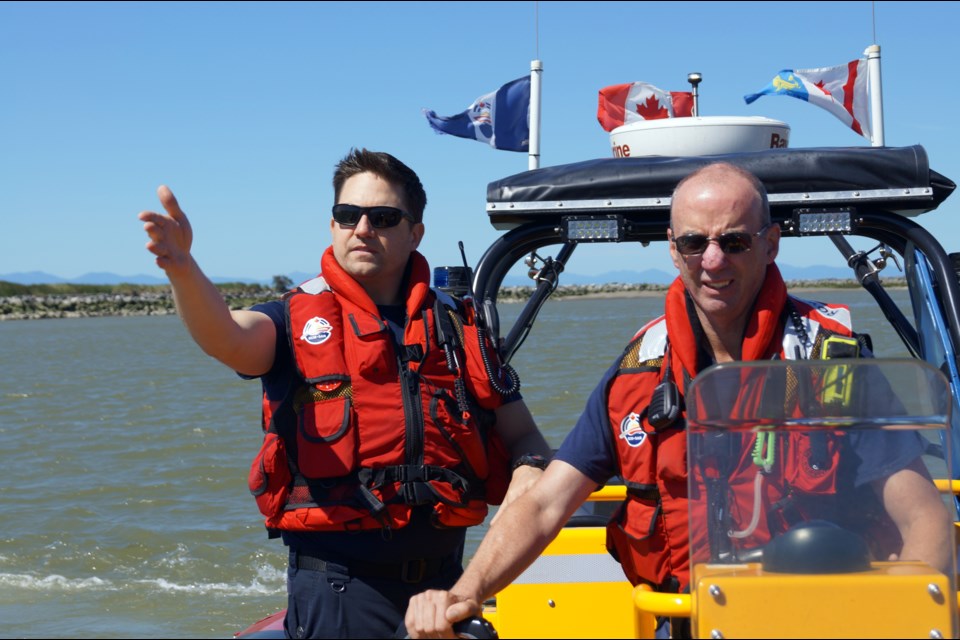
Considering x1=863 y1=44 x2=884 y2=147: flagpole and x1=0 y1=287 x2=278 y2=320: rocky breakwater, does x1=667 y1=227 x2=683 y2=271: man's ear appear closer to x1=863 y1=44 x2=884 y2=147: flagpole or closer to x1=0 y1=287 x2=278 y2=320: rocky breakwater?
x1=863 y1=44 x2=884 y2=147: flagpole

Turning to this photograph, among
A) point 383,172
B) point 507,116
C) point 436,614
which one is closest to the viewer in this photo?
point 436,614

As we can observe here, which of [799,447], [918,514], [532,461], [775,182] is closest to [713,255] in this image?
[799,447]

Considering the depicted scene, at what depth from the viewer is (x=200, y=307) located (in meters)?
2.60

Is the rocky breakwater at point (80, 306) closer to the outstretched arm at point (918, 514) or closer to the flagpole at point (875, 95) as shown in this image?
the flagpole at point (875, 95)

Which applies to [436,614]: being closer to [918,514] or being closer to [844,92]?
[918,514]

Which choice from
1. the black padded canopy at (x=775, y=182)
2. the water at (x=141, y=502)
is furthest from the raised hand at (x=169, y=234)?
the water at (x=141, y=502)

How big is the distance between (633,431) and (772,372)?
55cm

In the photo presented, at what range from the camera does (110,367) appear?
27297mm

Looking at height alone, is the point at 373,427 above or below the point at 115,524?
above

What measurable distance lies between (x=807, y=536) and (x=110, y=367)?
26.9 m

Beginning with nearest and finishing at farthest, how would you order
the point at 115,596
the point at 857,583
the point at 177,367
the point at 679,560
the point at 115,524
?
the point at 857,583, the point at 679,560, the point at 115,596, the point at 115,524, the point at 177,367

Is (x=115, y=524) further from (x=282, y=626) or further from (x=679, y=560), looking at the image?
(x=679, y=560)

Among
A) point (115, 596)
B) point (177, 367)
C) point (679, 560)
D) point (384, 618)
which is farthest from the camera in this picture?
point (177, 367)

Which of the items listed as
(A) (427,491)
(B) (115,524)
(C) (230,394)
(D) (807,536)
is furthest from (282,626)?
(C) (230,394)
